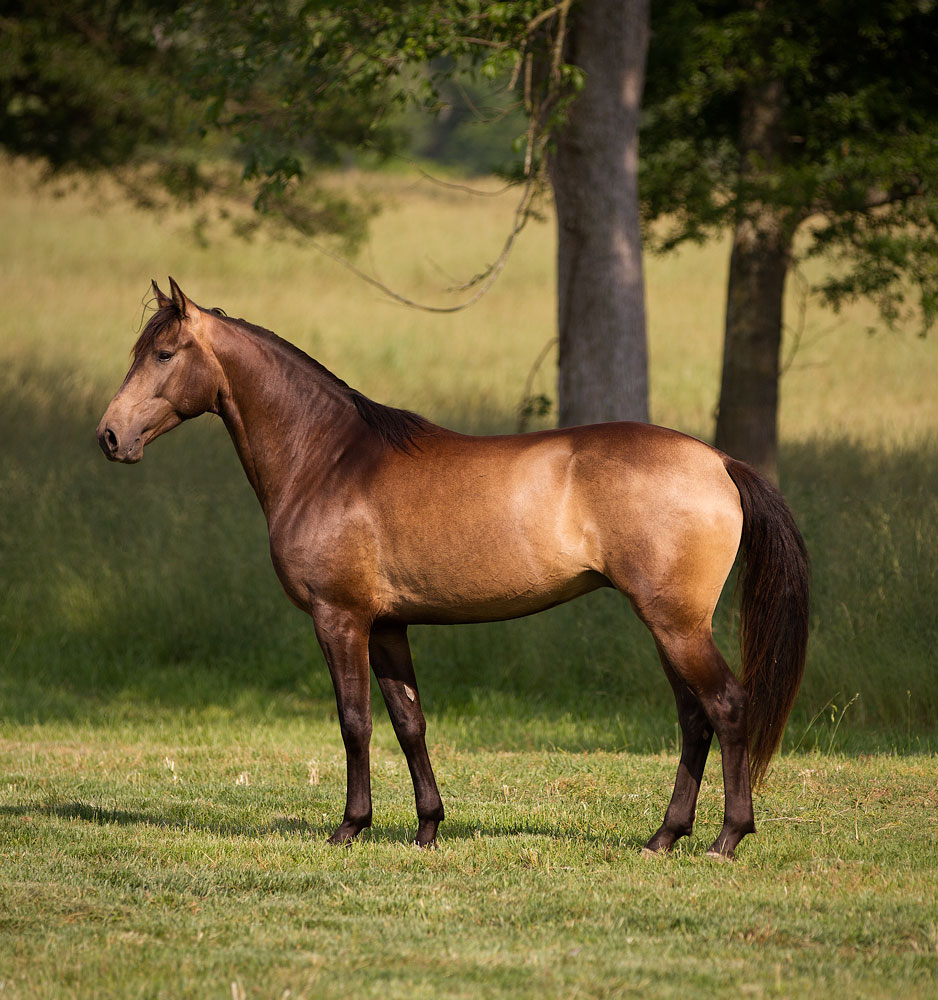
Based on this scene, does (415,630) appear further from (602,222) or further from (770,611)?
(770,611)

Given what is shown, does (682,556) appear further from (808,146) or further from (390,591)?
(808,146)

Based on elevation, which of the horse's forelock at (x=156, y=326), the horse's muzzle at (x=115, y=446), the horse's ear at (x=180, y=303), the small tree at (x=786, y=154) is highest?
the small tree at (x=786, y=154)

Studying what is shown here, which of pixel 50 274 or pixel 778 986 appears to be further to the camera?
pixel 50 274

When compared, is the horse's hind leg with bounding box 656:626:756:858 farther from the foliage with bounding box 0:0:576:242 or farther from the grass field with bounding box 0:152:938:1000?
the foliage with bounding box 0:0:576:242

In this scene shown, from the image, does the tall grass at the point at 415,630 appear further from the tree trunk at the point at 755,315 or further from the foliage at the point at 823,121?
the foliage at the point at 823,121

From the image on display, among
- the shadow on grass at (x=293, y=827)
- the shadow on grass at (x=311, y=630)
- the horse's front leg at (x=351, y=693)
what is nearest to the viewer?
the horse's front leg at (x=351, y=693)

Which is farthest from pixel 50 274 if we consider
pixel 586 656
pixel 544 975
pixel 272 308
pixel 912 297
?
pixel 544 975

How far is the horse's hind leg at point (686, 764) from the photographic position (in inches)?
207

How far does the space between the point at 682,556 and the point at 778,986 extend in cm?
175

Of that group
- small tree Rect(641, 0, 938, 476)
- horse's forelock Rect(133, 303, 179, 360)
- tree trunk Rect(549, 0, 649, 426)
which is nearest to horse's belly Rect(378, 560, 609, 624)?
horse's forelock Rect(133, 303, 179, 360)

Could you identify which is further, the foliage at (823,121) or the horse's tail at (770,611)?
the foliage at (823,121)

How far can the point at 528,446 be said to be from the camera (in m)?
5.19

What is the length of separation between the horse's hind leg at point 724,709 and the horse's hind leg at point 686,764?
5.8 inches

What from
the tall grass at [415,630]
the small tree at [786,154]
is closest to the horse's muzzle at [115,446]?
the tall grass at [415,630]
